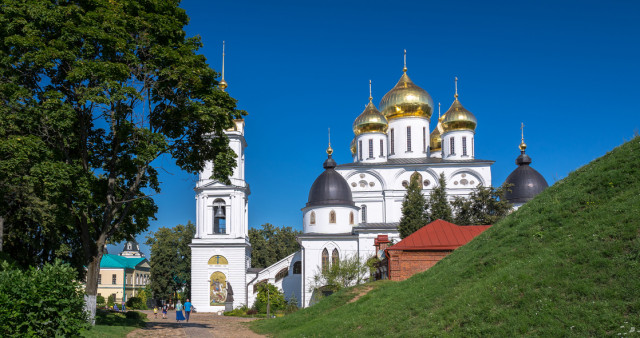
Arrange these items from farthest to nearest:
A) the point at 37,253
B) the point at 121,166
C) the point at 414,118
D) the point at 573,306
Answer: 1. the point at 414,118
2. the point at 37,253
3. the point at 121,166
4. the point at 573,306

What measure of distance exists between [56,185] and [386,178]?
3386cm

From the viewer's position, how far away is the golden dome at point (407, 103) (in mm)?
50000

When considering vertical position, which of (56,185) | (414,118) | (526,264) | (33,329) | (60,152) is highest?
(414,118)

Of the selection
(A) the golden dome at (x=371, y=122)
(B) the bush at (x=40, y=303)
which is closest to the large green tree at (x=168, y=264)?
(A) the golden dome at (x=371, y=122)

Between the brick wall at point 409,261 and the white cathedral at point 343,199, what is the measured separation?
53.3 ft

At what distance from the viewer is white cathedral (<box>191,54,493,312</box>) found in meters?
41.8

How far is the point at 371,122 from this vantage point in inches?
1925

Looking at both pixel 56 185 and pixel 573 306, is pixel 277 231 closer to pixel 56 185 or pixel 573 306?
pixel 56 185

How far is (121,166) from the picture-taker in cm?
1738

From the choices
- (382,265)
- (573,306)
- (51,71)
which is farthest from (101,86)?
(382,265)

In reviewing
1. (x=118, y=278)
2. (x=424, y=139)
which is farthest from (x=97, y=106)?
(x=118, y=278)

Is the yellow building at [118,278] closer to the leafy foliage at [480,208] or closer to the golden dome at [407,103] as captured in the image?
the golden dome at [407,103]

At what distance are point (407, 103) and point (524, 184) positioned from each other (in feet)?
41.8

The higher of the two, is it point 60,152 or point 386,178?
point 386,178
